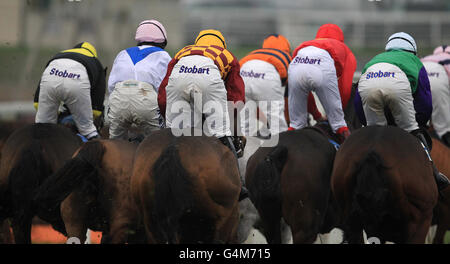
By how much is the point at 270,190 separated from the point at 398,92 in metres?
1.33

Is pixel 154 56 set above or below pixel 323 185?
above

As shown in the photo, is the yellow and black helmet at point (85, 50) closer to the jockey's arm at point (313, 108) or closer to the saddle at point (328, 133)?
the jockey's arm at point (313, 108)

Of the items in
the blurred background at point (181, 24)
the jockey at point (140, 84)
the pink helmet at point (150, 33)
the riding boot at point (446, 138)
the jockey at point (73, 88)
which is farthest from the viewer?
the blurred background at point (181, 24)

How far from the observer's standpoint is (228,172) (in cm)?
515

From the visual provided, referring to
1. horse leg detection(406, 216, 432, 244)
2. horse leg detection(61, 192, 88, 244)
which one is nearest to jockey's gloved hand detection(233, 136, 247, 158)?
horse leg detection(61, 192, 88, 244)

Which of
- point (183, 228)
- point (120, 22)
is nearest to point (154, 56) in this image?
point (183, 228)

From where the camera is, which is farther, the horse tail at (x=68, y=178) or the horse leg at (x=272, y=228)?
the horse leg at (x=272, y=228)

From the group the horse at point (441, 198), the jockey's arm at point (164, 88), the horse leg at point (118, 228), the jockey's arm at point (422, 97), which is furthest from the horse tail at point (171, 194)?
the horse at point (441, 198)

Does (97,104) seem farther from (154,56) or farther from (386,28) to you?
(386,28)

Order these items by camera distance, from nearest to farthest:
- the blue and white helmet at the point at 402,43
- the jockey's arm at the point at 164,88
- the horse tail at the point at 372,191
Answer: the horse tail at the point at 372,191
the jockey's arm at the point at 164,88
the blue and white helmet at the point at 402,43

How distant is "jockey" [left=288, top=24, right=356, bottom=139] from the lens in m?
6.75

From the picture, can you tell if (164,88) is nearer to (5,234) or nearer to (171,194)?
(171,194)

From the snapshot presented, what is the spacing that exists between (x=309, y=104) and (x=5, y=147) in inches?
117

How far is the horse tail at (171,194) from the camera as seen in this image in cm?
490
